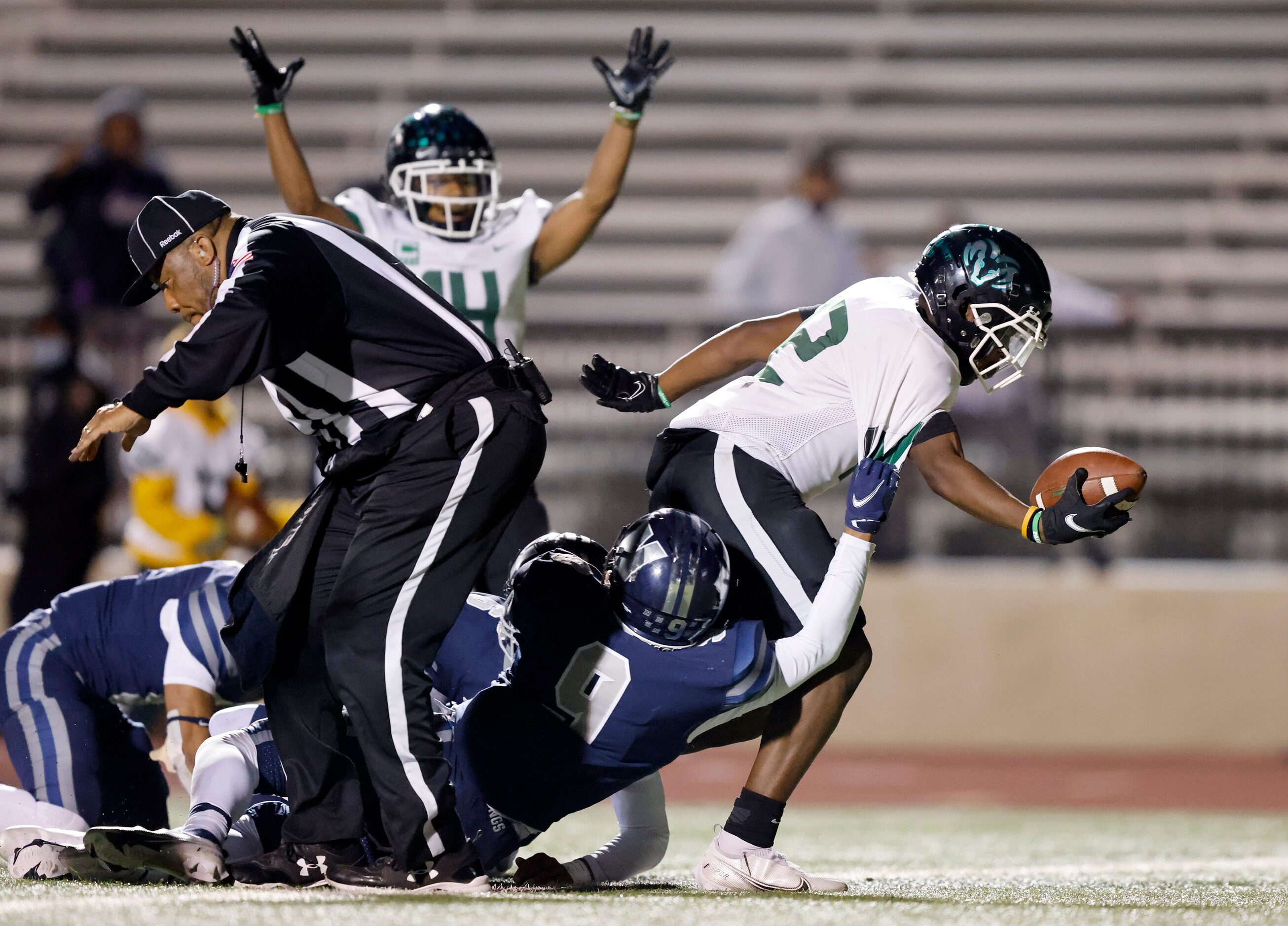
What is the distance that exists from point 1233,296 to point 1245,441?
368cm

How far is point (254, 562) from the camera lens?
3889 millimetres

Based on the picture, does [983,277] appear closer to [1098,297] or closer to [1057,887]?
[1057,887]

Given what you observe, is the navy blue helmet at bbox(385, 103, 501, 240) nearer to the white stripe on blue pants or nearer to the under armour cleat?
the white stripe on blue pants

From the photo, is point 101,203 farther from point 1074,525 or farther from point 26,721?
point 1074,525

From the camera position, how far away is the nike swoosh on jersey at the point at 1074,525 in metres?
3.85

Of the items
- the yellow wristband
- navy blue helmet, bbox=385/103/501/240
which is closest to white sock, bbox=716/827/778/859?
the yellow wristband

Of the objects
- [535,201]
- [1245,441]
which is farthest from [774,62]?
[535,201]

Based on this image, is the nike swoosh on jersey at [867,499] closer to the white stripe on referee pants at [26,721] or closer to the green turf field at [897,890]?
the green turf field at [897,890]

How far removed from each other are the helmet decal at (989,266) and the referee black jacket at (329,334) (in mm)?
1137

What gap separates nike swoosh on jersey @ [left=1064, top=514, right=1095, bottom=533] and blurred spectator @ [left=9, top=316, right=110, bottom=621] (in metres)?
5.33

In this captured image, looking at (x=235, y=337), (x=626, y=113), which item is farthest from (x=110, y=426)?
(x=626, y=113)

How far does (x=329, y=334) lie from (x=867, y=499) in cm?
124

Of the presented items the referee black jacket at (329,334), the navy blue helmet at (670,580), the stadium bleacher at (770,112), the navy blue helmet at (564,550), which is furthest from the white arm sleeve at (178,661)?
the stadium bleacher at (770,112)

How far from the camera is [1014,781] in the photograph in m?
7.75
